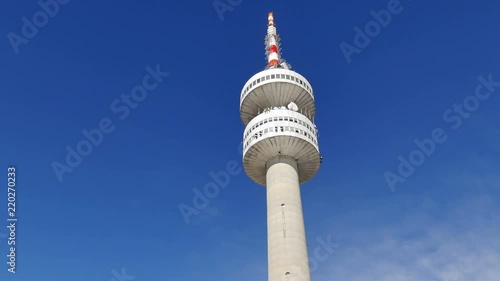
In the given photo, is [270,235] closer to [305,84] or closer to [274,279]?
[274,279]

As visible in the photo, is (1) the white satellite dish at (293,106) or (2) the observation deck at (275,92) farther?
(2) the observation deck at (275,92)

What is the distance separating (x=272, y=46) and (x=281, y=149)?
2516 cm

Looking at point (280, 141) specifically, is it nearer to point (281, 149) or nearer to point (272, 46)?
point (281, 149)

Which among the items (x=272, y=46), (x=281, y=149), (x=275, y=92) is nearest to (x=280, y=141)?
(x=281, y=149)

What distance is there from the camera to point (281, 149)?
76.9 meters

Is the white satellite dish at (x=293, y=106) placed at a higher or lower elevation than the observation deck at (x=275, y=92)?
lower

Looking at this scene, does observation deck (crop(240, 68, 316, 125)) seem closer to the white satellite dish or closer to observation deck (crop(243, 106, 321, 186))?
the white satellite dish

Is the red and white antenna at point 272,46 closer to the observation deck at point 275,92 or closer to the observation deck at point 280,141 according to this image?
the observation deck at point 275,92

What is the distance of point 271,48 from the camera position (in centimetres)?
9306

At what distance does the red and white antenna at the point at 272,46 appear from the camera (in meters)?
90.2

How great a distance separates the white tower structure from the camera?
2625 inches

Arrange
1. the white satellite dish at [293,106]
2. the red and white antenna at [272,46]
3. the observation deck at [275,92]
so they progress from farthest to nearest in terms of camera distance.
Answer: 1. the red and white antenna at [272,46]
2. the observation deck at [275,92]
3. the white satellite dish at [293,106]

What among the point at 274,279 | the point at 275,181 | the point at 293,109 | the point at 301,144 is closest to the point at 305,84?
the point at 293,109

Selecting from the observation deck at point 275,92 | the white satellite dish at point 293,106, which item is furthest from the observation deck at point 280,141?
the observation deck at point 275,92
